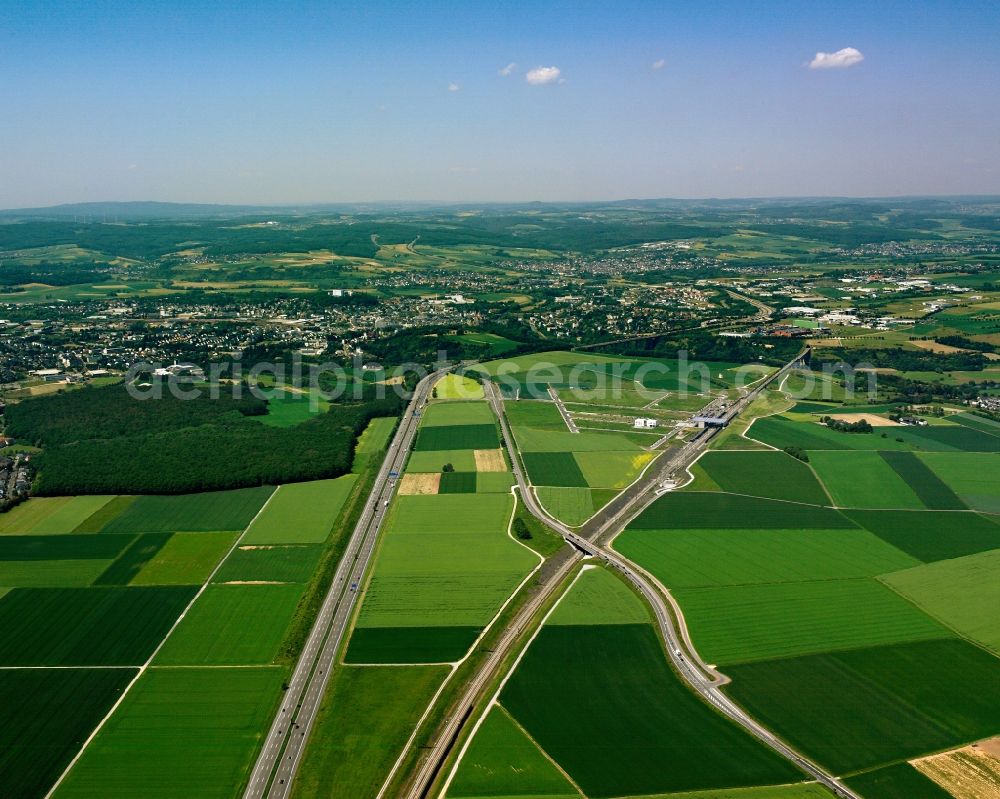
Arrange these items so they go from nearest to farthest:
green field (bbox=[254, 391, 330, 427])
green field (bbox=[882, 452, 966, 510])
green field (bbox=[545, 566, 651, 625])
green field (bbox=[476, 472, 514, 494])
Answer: green field (bbox=[545, 566, 651, 625]) < green field (bbox=[882, 452, 966, 510]) < green field (bbox=[476, 472, 514, 494]) < green field (bbox=[254, 391, 330, 427])

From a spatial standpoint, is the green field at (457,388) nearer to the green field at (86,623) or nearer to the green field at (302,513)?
the green field at (302,513)

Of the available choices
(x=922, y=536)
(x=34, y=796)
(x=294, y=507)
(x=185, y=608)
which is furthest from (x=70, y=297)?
(x=922, y=536)

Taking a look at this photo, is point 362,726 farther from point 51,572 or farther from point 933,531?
point 933,531

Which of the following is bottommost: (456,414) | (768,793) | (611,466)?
(768,793)

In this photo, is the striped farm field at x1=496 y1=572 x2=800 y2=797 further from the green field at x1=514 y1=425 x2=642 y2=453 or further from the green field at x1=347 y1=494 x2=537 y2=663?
the green field at x1=514 y1=425 x2=642 y2=453

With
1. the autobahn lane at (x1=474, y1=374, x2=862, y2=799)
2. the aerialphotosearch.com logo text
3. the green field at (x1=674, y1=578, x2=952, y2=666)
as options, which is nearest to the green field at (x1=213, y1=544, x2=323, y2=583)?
the autobahn lane at (x1=474, y1=374, x2=862, y2=799)

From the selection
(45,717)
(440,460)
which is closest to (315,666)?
(45,717)

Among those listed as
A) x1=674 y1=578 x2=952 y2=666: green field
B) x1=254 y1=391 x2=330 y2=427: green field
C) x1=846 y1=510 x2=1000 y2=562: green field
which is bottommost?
x1=674 y1=578 x2=952 y2=666: green field
